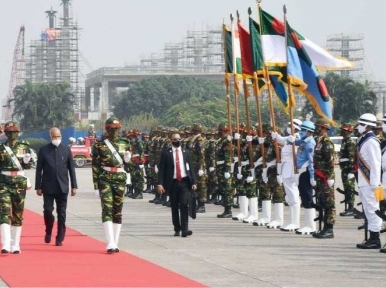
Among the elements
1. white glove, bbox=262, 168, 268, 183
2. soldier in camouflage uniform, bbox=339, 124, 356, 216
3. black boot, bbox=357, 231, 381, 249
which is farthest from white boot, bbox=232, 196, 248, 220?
black boot, bbox=357, 231, 381, 249

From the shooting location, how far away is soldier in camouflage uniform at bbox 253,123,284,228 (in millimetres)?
20703

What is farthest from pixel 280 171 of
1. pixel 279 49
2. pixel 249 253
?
pixel 249 253

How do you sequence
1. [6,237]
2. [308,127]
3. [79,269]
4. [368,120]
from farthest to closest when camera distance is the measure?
[308,127] → [368,120] → [6,237] → [79,269]

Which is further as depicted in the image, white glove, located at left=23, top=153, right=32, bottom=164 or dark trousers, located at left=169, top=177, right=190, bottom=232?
dark trousers, located at left=169, top=177, right=190, bottom=232

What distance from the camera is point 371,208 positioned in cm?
1655

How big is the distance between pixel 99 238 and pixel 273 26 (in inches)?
218

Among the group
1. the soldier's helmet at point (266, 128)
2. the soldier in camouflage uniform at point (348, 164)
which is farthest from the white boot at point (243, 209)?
the soldier in camouflage uniform at point (348, 164)

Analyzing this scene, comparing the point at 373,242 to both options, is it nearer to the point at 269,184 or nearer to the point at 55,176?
the point at 269,184

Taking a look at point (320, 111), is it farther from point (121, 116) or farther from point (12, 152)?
point (121, 116)

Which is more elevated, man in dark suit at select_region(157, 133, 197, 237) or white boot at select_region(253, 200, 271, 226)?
man in dark suit at select_region(157, 133, 197, 237)

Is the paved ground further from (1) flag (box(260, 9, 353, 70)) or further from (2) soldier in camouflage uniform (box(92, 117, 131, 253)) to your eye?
(1) flag (box(260, 9, 353, 70))

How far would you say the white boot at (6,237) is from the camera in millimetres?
16109

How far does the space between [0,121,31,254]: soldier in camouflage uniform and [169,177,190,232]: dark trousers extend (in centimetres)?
336

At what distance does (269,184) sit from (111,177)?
5.18 metres
